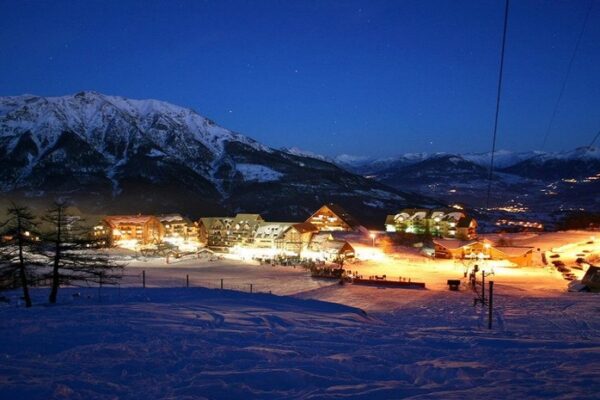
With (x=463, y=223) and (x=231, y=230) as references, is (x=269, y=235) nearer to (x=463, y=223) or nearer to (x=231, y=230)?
(x=231, y=230)

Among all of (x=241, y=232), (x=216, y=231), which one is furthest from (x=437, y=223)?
(x=216, y=231)

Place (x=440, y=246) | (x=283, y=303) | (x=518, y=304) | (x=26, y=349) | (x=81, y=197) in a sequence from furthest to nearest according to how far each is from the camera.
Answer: (x=81, y=197), (x=440, y=246), (x=518, y=304), (x=283, y=303), (x=26, y=349)

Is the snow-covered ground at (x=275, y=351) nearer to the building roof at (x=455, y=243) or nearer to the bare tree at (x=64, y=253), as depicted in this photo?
the bare tree at (x=64, y=253)

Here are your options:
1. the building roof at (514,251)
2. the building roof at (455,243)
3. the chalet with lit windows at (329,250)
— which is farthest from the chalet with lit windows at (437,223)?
the chalet with lit windows at (329,250)

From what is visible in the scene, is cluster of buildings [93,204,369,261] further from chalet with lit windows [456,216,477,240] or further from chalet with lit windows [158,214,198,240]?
chalet with lit windows [456,216,477,240]

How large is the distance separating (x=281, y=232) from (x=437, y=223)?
30.3 metres

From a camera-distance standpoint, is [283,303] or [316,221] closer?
[283,303]

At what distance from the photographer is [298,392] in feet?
32.8

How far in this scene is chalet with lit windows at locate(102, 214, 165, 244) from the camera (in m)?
81.2

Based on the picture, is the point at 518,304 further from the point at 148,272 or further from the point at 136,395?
the point at 148,272

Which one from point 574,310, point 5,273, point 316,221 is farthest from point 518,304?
point 316,221

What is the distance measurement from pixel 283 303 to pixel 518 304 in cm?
1643

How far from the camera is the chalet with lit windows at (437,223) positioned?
3189 inches

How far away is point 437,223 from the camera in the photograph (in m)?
83.6
